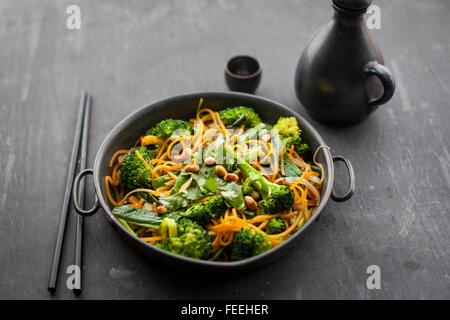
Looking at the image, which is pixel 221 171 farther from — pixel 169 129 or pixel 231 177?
pixel 169 129

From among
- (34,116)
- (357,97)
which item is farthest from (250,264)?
(34,116)

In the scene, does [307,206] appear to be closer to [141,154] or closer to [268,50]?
[141,154]

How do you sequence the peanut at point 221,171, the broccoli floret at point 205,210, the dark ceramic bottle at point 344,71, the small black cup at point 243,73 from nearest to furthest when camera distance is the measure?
the broccoli floret at point 205,210 → the peanut at point 221,171 → the dark ceramic bottle at point 344,71 → the small black cup at point 243,73

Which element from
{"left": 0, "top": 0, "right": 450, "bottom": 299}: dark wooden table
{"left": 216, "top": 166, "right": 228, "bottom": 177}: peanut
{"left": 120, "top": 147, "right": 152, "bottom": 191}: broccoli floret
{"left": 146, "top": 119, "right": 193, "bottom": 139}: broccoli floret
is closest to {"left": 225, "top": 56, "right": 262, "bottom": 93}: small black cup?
{"left": 0, "top": 0, "right": 450, "bottom": 299}: dark wooden table

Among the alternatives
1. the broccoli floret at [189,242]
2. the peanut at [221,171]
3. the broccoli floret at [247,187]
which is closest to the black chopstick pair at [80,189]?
the broccoli floret at [189,242]

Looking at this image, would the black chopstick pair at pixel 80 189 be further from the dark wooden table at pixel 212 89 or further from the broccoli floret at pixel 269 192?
the broccoli floret at pixel 269 192
